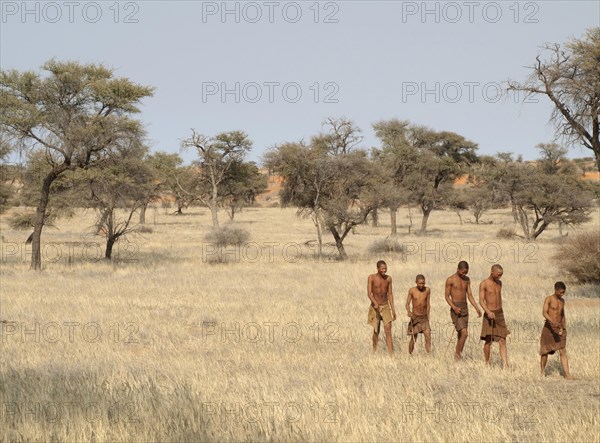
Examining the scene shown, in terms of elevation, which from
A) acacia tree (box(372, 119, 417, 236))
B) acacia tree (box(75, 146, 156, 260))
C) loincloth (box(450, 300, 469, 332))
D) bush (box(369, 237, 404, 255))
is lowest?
bush (box(369, 237, 404, 255))

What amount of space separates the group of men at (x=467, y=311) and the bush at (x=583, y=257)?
11.3m

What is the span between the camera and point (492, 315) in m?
10.3

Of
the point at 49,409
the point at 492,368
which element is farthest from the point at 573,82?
the point at 49,409

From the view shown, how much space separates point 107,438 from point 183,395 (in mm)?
1688

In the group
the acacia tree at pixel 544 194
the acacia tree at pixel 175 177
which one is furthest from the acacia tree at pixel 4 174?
Result: the acacia tree at pixel 544 194

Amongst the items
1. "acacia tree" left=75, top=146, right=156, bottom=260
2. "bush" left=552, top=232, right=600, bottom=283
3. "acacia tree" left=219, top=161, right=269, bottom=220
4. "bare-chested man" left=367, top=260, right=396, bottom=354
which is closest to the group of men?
"bare-chested man" left=367, top=260, right=396, bottom=354

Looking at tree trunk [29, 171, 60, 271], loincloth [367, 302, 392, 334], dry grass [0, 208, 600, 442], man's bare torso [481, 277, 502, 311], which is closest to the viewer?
dry grass [0, 208, 600, 442]

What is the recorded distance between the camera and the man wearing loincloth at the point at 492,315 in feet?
33.7

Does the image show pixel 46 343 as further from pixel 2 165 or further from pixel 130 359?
pixel 2 165

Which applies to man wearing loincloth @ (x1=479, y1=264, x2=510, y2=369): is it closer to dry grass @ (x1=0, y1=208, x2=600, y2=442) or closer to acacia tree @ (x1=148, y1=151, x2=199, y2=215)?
dry grass @ (x1=0, y1=208, x2=600, y2=442)

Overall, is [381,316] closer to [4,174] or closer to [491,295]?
[491,295]

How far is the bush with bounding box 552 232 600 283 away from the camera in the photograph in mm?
20781

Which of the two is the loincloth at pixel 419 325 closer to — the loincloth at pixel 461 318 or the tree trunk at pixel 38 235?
the loincloth at pixel 461 318

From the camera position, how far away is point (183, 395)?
7.86m
